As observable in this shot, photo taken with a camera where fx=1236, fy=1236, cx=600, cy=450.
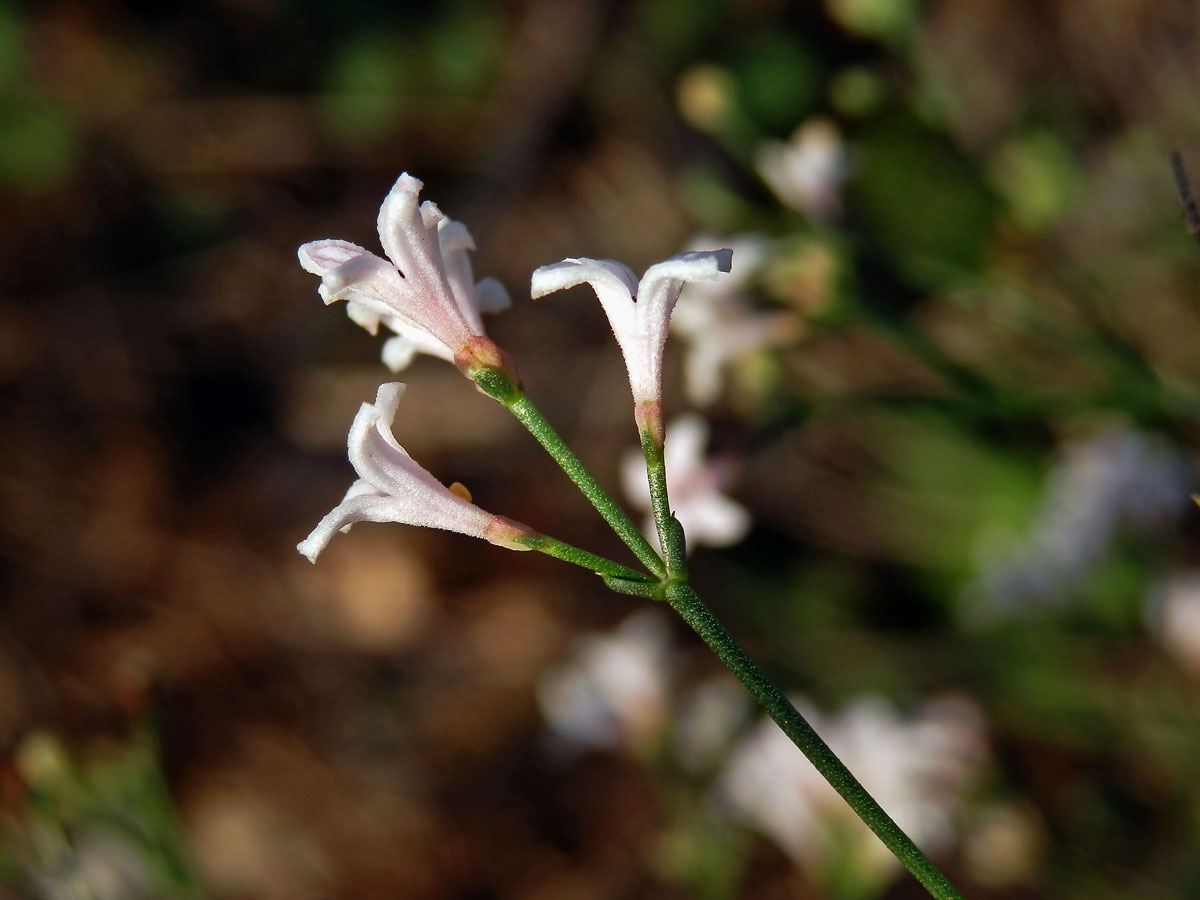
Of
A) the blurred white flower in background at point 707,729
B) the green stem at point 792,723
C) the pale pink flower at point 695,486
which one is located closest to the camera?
the green stem at point 792,723

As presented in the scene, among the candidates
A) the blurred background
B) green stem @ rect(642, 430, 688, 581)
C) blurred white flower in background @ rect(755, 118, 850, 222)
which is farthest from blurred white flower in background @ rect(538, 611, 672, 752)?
green stem @ rect(642, 430, 688, 581)

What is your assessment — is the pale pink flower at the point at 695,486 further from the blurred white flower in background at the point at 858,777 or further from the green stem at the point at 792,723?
the green stem at the point at 792,723

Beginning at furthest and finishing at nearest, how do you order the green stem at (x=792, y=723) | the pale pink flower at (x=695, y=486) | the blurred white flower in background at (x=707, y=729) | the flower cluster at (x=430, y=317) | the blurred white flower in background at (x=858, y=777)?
the blurred white flower in background at (x=707, y=729), the blurred white flower in background at (x=858, y=777), the pale pink flower at (x=695, y=486), the flower cluster at (x=430, y=317), the green stem at (x=792, y=723)

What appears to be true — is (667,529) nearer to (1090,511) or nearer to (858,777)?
(858,777)

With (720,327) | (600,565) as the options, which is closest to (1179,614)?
(720,327)

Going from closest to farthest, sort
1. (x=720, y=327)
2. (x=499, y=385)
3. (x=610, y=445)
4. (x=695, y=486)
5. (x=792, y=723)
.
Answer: (x=792, y=723) < (x=499, y=385) < (x=695, y=486) < (x=720, y=327) < (x=610, y=445)

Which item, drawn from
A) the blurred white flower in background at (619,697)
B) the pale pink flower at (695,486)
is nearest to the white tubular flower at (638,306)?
the pale pink flower at (695,486)
